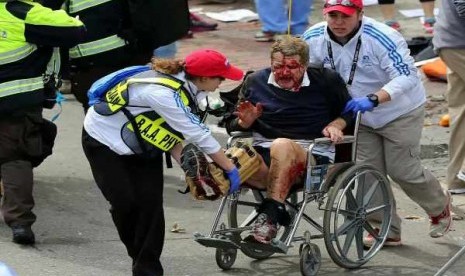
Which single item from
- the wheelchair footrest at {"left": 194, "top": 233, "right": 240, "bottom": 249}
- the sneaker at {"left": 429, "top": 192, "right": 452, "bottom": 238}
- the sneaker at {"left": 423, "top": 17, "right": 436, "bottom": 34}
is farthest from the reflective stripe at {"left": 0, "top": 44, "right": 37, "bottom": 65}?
the sneaker at {"left": 423, "top": 17, "right": 436, "bottom": 34}

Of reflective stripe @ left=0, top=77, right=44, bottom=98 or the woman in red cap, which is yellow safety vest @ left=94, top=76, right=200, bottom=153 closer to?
the woman in red cap

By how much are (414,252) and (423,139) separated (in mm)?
2379

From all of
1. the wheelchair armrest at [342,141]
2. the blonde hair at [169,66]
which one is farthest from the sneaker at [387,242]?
the blonde hair at [169,66]

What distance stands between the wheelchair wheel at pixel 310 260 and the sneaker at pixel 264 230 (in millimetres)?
211

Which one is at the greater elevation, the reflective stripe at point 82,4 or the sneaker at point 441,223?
the reflective stripe at point 82,4

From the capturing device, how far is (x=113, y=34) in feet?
24.0

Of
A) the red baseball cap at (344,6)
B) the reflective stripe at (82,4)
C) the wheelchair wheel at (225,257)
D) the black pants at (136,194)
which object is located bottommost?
the wheelchair wheel at (225,257)

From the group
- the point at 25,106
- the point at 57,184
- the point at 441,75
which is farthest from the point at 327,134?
the point at 441,75

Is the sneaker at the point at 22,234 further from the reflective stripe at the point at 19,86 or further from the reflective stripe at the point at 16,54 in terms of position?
the reflective stripe at the point at 16,54

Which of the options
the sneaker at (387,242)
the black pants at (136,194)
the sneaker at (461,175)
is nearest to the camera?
the black pants at (136,194)

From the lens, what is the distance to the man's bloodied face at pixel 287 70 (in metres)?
6.04

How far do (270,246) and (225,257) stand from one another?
43 centimetres

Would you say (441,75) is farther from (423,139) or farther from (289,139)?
(289,139)

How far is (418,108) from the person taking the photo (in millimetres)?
6551
